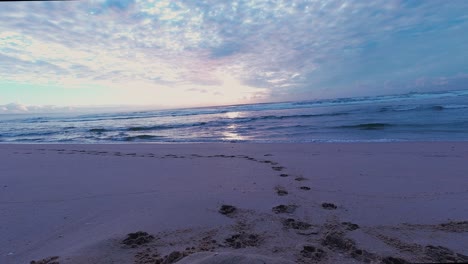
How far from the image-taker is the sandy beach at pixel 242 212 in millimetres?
2803

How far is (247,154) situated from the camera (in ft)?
29.1

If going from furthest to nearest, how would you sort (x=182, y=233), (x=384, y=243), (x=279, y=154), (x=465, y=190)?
(x=279, y=154) → (x=465, y=190) → (x=182, y=233) → (x=384, y=243)

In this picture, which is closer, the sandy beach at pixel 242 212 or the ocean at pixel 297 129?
the sandy beach at pixel 242 212

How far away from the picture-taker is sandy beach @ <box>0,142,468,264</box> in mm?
2803

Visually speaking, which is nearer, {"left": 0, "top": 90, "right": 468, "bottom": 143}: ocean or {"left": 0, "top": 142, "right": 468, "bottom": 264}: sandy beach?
{"left": 0, "top": 142, "right": 468, "bottom": 264}: sandy beach

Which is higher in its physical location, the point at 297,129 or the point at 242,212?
the point at 297,129

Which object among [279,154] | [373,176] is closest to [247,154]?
[279,154]

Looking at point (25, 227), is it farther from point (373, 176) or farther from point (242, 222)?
point (373, 176)

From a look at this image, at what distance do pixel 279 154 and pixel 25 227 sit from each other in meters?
6.77

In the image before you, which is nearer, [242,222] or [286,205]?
[242,222]

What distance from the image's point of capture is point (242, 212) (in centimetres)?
384

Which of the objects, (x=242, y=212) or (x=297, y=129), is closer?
(x=242, y=212)

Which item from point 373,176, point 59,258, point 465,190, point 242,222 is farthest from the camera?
point 373,176

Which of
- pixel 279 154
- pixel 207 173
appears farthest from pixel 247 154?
pixel 207 173
